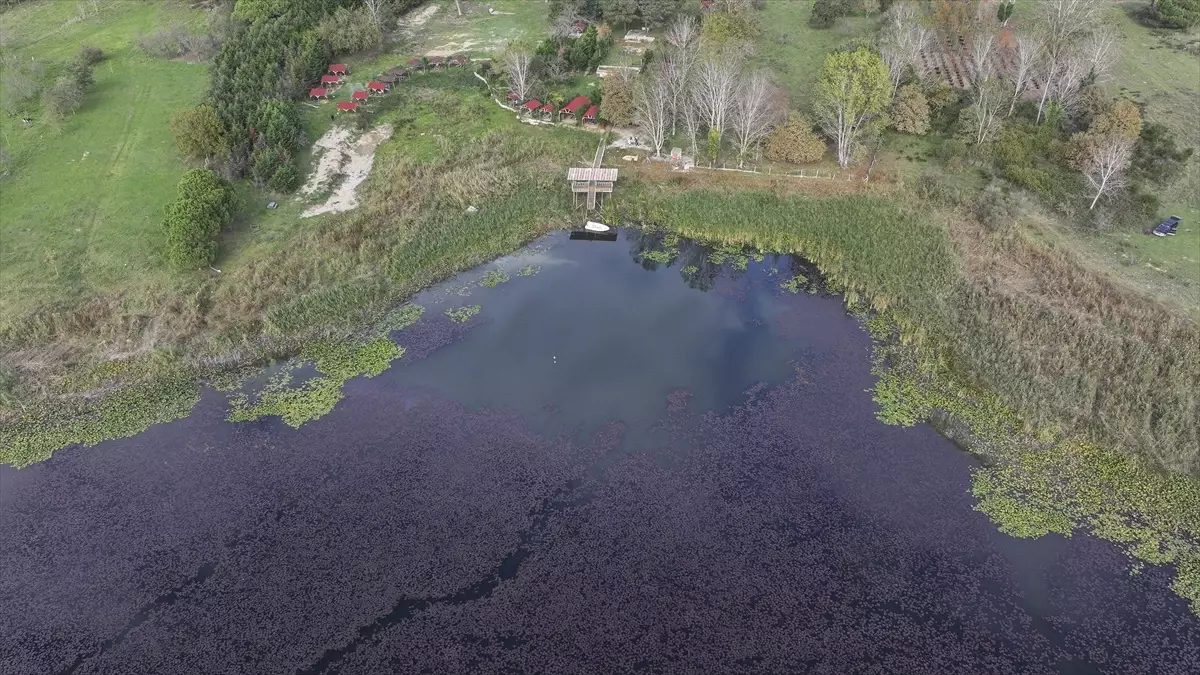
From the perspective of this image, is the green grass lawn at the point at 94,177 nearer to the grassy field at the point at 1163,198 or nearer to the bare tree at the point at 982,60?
the grassy field at the point at 1163,198

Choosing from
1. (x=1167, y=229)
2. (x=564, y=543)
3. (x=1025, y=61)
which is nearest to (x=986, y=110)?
(x=1025, y=61)

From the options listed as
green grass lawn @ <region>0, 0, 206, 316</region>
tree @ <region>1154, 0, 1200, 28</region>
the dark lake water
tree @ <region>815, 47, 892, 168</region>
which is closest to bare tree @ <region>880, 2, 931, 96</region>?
tree @ <region>815, 47, 892, 168</region>

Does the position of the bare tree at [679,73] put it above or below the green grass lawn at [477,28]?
below

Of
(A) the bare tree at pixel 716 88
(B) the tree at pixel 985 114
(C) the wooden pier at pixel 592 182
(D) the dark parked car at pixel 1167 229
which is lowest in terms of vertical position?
(D) the dark parked car at pixel 1167 229

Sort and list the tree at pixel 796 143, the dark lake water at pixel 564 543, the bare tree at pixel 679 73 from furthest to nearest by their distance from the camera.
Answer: the bare tree at pixel 679 73 → the tree at pixel 796 143 → the dark lake water at pixel 564 543

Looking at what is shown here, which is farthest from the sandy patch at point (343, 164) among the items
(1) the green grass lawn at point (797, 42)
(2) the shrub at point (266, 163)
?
(1) the green grass lawn at point (797, 42)

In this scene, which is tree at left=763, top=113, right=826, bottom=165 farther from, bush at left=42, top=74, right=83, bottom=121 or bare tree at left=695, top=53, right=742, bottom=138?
bush at left=42, top=74, right=83, bottom=121
